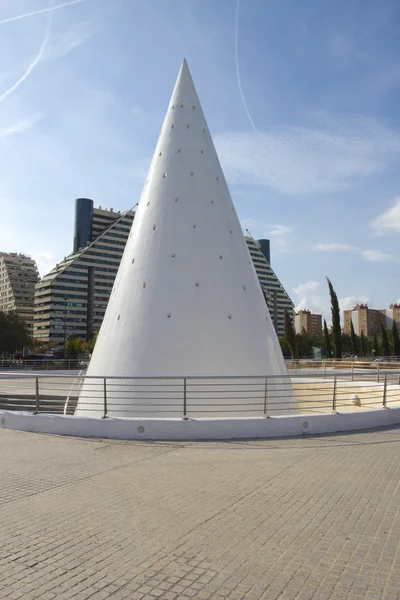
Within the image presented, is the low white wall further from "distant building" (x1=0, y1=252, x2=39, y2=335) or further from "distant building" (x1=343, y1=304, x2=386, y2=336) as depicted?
"distant building" (x1=343, y1=304, x2=386, y2=336)

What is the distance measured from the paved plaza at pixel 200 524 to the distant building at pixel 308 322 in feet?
517

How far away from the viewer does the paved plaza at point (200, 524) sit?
3045 millimetres

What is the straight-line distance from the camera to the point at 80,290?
122 metres

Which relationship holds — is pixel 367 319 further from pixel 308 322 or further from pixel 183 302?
pixel 183 302

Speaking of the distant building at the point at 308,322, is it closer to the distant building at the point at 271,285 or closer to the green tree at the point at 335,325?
the distant building at the point at 271,285

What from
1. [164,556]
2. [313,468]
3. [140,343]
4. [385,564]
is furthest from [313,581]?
[140,343]

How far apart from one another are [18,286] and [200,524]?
145808 millimetres

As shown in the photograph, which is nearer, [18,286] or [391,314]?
[18,286]

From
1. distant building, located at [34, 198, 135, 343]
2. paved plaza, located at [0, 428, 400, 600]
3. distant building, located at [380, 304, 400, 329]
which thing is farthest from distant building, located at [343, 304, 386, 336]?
paved plaza, located at [0, 428, 400, 600]

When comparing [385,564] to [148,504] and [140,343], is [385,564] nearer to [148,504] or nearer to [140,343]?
[148,504]

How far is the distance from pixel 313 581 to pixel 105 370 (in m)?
8.03

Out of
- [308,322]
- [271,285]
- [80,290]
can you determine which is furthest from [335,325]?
[308,322]

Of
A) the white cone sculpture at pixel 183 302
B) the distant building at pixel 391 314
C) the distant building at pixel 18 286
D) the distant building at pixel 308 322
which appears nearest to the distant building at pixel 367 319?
the distant building at pixel 391 314

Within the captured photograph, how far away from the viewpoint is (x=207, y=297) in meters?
10.6
